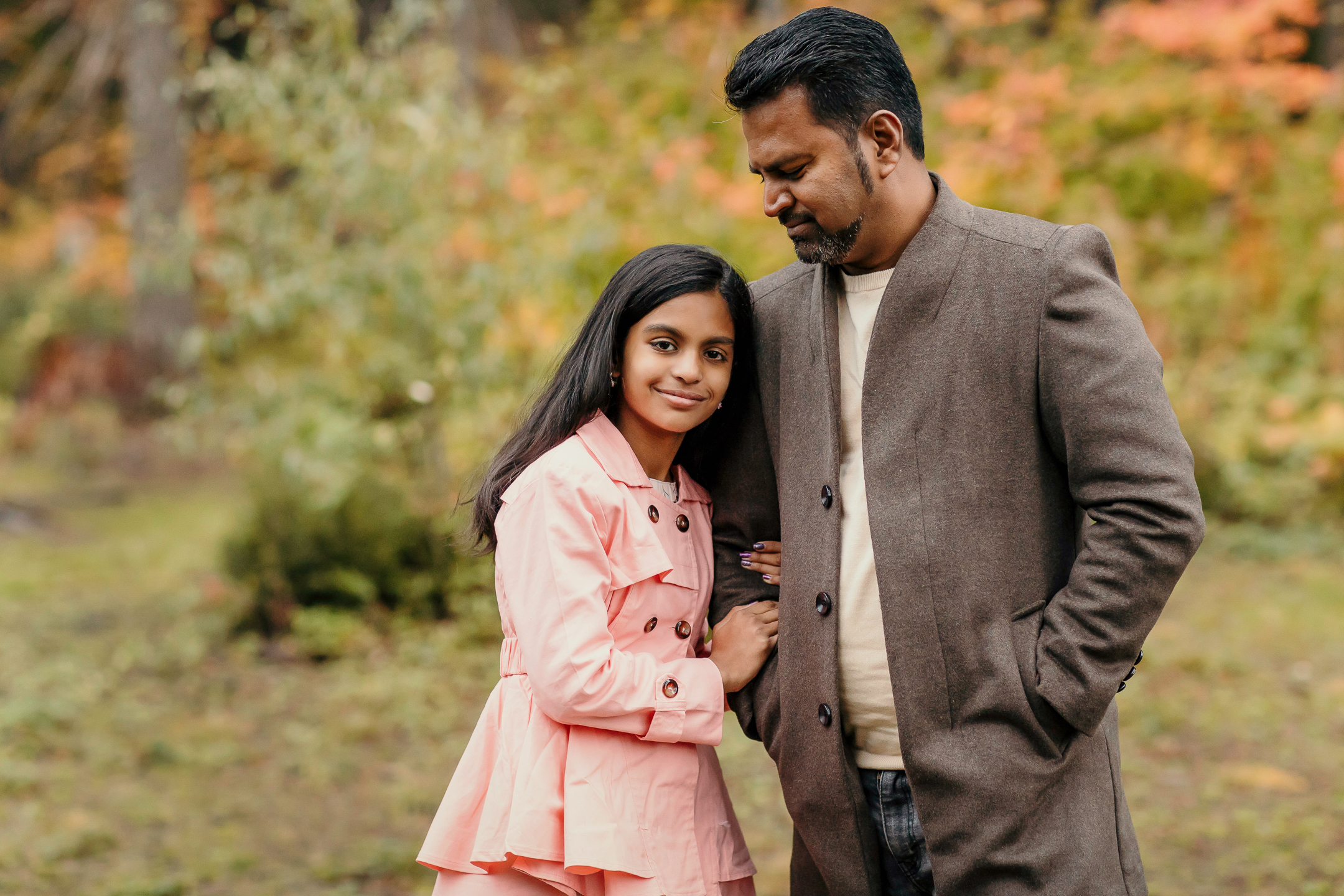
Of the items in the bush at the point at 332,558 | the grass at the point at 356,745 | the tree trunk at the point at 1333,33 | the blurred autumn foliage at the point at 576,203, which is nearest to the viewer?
the grass at the point at 356,745

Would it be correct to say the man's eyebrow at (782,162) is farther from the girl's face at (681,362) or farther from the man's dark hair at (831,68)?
the girl's face at (681,362)

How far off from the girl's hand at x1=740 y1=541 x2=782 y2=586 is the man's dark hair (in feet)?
2.40

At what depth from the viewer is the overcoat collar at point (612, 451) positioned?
203cm

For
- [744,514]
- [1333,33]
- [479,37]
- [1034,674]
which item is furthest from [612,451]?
[479,37]

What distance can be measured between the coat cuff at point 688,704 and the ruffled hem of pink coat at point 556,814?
0.22 ft

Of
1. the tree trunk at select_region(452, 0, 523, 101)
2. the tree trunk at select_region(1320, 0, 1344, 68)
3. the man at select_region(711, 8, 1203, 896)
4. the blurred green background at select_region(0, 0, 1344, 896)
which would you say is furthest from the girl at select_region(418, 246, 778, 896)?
the tree trunk at select_region(1320, 0, 1344, 68)

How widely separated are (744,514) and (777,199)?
0.59m

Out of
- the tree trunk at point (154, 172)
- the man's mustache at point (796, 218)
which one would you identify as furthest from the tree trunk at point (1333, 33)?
the man's mustache at point (796, 218)

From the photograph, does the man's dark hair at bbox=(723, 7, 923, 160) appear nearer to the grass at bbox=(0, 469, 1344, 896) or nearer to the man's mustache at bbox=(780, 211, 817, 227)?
the man's mustache at bbox=(780, 211, 817, 227)

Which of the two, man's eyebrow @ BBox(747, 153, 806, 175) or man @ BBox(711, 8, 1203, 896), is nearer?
man @ BBox(711, 8, 1203, 896)

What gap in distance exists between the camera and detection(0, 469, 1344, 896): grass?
12.7 ft

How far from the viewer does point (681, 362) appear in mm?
2020

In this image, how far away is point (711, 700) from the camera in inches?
78.1

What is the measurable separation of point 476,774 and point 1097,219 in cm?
813
